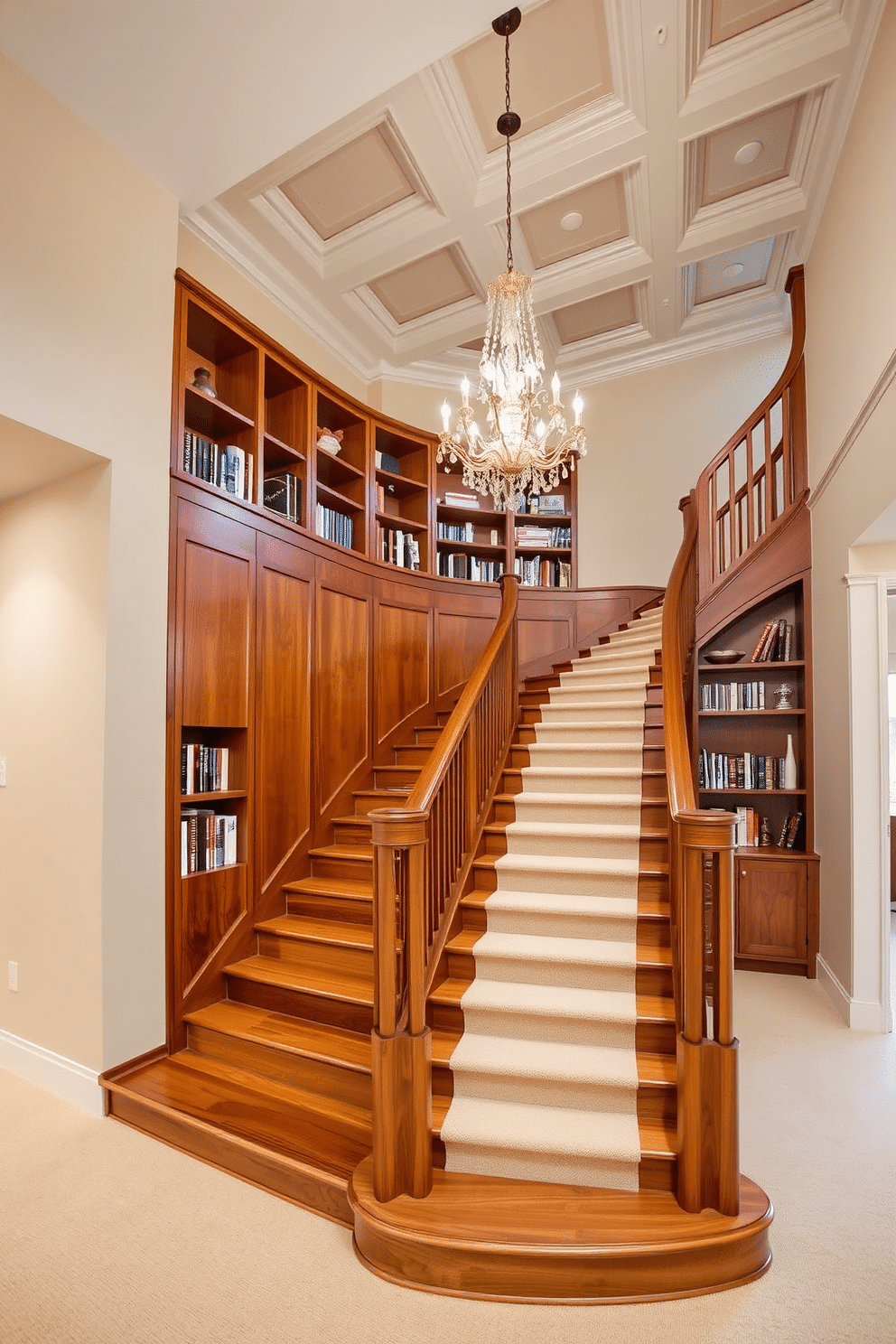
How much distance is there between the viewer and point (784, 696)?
4.64 metres

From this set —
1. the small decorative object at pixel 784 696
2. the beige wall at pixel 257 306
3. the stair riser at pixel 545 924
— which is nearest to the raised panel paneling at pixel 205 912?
the stair riser at pixel 545 924

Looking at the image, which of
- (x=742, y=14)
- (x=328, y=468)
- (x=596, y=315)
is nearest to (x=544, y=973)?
(x=328, y=468)

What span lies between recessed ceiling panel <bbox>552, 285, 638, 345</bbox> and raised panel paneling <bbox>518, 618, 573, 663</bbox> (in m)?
2.38

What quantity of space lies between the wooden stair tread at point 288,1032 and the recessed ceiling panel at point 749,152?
16.0 ft

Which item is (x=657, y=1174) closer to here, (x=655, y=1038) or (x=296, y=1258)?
(x=655, y=1038)

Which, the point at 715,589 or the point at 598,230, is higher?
the point at 598,230

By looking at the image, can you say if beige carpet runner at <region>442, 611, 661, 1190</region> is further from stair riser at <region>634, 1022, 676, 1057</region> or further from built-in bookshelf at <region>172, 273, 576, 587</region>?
built-in bookshelf at <region>172, 273, 576, 587</region>

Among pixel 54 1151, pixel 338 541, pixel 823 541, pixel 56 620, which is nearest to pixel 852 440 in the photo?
pixel 823 541

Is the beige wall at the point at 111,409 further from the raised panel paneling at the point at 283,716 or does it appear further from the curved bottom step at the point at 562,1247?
the curved bottom step at the point at 562,1247

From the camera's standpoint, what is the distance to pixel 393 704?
200 inches

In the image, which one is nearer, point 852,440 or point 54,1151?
point 54,1151

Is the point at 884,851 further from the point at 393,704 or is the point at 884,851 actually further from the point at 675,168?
the point at 675,168

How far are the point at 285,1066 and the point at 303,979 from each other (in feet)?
1.38

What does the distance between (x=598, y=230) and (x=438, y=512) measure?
2.27 meters
